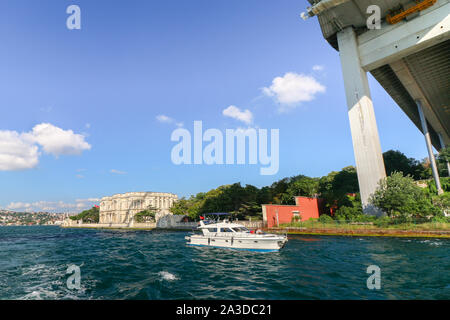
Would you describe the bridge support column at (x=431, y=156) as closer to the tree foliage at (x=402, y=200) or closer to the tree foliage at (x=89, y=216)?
the tree foliage at (x=402, y=200)

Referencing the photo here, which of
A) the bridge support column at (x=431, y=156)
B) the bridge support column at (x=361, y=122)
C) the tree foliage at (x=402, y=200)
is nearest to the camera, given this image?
the tree foliage at (x=402, y=200)

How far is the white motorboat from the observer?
1873 cm

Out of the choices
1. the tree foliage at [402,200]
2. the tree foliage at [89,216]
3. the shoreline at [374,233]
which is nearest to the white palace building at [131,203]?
the tree foliage at [89,216]

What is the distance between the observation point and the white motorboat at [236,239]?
1873 cm

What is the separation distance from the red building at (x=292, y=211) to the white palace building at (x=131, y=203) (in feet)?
247

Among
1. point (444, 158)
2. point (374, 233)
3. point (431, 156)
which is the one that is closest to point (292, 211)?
point (374, 233)

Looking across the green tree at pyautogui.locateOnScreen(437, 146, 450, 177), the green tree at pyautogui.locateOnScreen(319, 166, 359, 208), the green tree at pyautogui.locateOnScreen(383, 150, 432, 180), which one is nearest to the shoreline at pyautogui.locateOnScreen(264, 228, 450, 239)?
the green tree at pyautogui.locateOnScreen(319, 166, 359, 208)

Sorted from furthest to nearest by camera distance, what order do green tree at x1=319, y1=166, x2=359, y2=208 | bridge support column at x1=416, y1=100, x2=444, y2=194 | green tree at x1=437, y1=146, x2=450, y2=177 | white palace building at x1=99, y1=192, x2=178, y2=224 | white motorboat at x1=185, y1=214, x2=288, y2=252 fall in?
white palace building at x1=99, y1=192, x2=178, y2=224
green tree at x1=437, y1=146, x2=450, y2=177
green tree at x1=319, y1=166, x2=359, y2=208
bridge support column at x1=416, y1=100, x2=444, y2=194
white motorboat at x1=185, y1=214, x2=288, y2=252

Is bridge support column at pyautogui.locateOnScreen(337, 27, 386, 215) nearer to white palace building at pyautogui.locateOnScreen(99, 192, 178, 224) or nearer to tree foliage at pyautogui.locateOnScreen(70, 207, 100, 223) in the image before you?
white palace building at pyautogui.locateOnScreen(99, 192, 178, 224)

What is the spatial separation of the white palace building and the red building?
75174 mm

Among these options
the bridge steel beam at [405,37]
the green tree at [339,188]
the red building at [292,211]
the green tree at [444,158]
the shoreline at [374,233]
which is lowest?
the shoreline at [374,233]

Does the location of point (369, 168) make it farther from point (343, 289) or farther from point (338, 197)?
point (343, 289)

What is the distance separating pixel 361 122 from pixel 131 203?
103137 mm

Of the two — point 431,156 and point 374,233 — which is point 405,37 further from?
point 374,233
